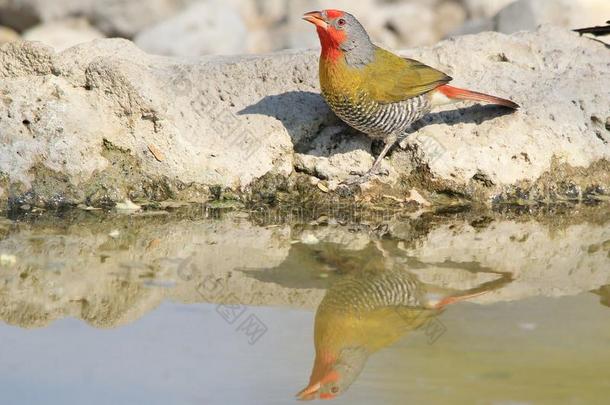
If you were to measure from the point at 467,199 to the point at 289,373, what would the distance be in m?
3.21

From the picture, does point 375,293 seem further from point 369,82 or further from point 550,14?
point 550,14

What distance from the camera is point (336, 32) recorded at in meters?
6.91

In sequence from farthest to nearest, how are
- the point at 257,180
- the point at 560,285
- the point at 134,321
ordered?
the point at 257,180, the point at 560,285, the point at 134,321

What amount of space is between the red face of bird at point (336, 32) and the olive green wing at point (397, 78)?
184mm

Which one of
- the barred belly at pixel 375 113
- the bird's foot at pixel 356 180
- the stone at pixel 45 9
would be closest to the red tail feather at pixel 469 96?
the barred belly at pixel 375 113

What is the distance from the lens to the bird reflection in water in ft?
14.3

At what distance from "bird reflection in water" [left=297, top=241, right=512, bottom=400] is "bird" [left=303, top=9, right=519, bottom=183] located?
1344mm

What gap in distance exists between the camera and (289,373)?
4.36m

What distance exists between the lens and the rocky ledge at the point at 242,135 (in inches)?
272

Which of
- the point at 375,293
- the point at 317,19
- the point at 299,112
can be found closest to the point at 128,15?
the point at 299,112

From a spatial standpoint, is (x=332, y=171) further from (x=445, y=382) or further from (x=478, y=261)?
(x=445, y=382)

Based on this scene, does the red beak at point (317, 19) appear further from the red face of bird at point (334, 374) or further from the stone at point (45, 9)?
the stone at point (45, 9)

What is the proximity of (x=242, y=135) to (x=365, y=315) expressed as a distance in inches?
95.5

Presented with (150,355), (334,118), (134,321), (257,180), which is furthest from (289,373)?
(334,118)
